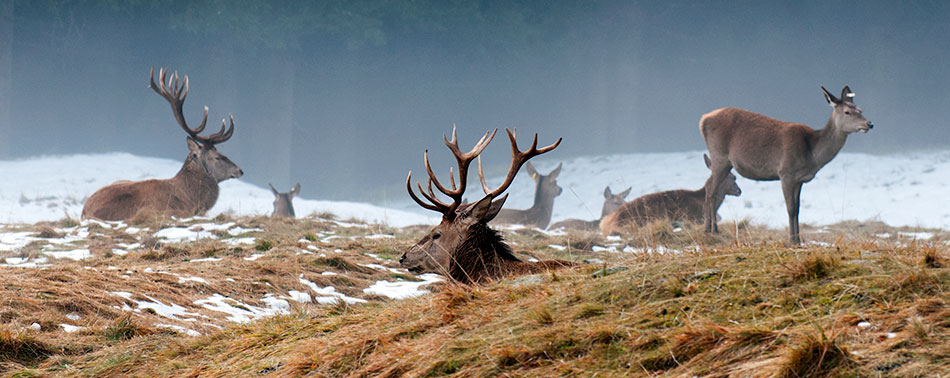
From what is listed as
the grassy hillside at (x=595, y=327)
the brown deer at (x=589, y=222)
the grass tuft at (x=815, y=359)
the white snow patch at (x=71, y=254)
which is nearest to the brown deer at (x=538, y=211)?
the brown deer at (x=589, y=222)

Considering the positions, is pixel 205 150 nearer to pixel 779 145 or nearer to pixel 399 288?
pixel 399 288

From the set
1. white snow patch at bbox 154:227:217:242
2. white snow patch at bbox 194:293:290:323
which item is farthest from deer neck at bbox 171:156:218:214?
white snow patch at bbox 194:293:290:323

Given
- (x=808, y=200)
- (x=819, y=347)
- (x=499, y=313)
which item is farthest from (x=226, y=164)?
(x=808, y=200)

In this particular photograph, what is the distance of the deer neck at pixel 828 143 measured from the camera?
35.6ft

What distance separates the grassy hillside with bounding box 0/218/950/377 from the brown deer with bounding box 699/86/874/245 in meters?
7.40

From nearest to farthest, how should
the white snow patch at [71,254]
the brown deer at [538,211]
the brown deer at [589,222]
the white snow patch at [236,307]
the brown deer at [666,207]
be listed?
the white snow patch at [236,307] → the white snow patch at [71,254] → the brown deer at [666,207] → the brown deer at [589,222] → the brown deer at [538,211]

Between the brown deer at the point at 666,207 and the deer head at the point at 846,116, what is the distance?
365 centimetres

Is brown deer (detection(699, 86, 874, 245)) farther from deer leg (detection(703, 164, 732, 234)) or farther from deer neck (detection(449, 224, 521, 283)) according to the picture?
deer neck (detection(449, 224, 521, 283))

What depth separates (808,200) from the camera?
27266mm

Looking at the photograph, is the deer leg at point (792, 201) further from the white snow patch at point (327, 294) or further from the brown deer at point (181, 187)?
the brown deer at point (181, 187)

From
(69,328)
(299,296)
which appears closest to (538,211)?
(299,296)

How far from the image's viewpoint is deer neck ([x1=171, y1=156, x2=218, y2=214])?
14.2 metres

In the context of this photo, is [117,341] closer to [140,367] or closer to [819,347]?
[140,367]

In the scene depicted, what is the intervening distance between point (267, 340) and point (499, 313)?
4.10 feet
